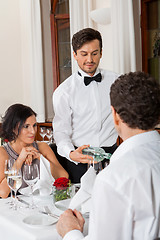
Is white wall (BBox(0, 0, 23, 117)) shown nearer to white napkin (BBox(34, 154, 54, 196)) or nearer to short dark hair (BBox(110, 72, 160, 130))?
white napkin (BBox(34, 154, 54, 196))

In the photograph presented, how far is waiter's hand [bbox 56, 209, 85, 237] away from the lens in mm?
1337

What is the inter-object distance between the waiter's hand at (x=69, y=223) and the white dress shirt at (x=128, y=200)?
0.22 metres

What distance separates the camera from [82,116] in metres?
2.63

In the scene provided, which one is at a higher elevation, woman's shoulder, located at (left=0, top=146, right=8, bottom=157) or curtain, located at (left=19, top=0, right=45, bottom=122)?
curtain, located at (left=19, top=0, right=45, bottom=122)

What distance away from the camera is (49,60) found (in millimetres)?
5520

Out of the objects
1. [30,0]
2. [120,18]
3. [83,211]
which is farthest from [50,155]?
[30,0]

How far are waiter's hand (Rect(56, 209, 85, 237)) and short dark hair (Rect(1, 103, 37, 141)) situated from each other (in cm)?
119

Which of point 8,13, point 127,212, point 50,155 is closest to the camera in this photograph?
point 127,212

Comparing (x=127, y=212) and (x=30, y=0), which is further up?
(x=30, y=0)

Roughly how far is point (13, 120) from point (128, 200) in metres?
1.61

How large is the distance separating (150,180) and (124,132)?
197 mm

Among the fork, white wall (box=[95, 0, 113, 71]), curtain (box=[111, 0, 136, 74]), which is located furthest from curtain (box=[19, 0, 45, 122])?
the fork

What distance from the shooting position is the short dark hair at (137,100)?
3.74 ft

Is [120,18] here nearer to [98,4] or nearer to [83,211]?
[98,4]
